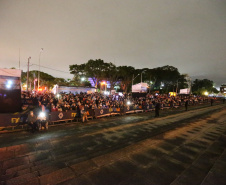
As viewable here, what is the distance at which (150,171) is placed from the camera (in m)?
4.89

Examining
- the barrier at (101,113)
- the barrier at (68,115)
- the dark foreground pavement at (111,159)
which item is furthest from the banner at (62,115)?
the dark foreground pavement at (111,159)

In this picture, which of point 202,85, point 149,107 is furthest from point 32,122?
point 202,85

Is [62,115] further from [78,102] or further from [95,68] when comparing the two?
[95,68]

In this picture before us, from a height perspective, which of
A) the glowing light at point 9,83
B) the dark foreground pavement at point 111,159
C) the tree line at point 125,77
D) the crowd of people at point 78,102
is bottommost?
the dark foreground pavement at point 111,159

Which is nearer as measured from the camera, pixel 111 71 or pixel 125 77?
pixel 111 71

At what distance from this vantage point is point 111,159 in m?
5.69

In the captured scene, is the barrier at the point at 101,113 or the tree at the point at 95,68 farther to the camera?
the tree at the point at 95,68

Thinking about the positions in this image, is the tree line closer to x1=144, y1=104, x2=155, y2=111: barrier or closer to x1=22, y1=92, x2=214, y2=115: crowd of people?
x1=22, y1=92, x2=214, y2=115: crowd of people

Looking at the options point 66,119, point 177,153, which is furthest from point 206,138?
point 66,119

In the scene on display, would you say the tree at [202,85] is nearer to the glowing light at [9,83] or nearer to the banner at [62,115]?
the banner at [62,115]

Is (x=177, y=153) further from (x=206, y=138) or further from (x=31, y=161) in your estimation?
(x=31, y=161)

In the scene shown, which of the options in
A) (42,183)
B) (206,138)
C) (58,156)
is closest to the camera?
(42,183)

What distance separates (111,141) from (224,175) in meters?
5.00

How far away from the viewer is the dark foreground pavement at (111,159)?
14.5 ft
